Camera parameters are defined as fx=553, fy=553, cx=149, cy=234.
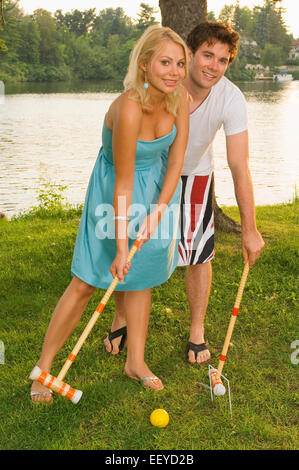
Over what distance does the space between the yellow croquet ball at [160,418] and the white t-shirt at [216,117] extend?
1.52m

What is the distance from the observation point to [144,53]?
108 inches

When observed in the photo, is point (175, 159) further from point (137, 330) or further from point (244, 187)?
point (137, 330)

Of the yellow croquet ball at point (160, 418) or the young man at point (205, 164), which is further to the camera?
the young man at point (205, 164)

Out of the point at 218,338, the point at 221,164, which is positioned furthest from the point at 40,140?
the point at 218,338

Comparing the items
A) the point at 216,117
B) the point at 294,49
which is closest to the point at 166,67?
the point at 216,117

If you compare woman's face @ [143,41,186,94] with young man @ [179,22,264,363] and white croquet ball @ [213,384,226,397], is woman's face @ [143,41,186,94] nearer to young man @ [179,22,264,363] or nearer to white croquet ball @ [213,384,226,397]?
young man @ [179,22,264,363]

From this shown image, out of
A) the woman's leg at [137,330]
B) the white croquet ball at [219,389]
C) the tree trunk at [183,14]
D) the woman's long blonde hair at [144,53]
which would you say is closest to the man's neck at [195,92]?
the woman's long blonde hair at [144,53]

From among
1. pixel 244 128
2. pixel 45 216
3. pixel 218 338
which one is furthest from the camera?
pixel 45 216

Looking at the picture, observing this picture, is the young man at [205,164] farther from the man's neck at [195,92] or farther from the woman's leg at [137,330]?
the woman's leg at [137,330]

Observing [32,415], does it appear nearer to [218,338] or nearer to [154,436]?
[154,436]

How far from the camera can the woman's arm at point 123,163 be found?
2.76 metres

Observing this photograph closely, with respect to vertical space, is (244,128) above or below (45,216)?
above
